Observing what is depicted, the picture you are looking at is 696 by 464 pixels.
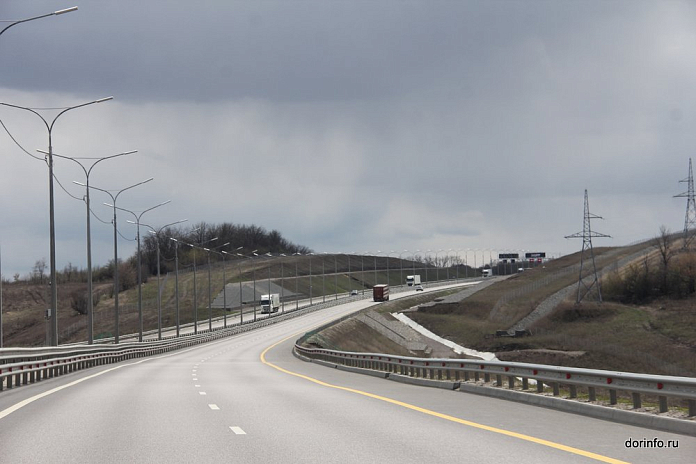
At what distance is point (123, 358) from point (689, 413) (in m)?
54.8

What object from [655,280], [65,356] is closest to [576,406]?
[65,356]

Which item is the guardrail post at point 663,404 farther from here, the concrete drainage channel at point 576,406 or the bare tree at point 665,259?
the bare tree at point 665,259

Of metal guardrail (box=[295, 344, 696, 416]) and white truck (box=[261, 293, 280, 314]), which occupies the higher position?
metal guardrail (box=[295, 344, 696, 416])

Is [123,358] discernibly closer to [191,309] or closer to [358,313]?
[358,313]

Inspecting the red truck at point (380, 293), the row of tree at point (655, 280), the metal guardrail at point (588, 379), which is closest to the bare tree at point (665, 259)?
the row of tree at point (655, 280)

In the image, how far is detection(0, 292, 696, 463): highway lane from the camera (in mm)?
11758

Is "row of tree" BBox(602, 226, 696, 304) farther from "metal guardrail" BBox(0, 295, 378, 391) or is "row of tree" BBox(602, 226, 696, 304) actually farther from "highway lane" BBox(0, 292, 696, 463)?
"highway lane" BBox(0, 292, 696, 463)

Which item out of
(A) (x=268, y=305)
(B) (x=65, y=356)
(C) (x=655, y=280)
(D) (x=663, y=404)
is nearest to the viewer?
(D) (x=663, y=404)

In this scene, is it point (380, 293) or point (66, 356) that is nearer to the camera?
point (66, 356)

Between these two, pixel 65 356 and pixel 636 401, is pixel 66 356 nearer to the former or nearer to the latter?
pixel 65 356

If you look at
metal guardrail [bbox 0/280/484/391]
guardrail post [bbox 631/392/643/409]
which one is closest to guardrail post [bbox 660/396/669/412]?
guardrail post [bbox 631/392/643/409]

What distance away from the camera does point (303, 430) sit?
1460cm

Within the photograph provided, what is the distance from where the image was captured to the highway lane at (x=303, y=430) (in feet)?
38.6

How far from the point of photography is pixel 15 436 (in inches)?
560
